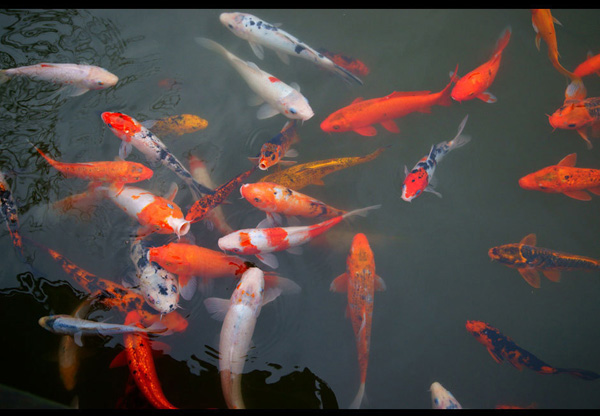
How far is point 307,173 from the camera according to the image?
14.3ft

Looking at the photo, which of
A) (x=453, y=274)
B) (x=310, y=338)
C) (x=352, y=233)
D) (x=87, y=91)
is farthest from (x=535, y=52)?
(x=87, y=91)

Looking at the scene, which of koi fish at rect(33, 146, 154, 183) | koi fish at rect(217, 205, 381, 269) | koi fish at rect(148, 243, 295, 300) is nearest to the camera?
koi fish at rect(148, 243, 295, 300)

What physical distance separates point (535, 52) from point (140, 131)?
5397 millimetres

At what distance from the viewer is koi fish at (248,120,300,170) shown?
418 centimetres

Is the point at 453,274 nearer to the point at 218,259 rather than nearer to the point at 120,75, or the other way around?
the point at 218,259

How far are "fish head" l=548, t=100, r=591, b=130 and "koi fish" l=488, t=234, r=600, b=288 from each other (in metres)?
1.59

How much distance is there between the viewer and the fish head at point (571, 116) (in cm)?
449

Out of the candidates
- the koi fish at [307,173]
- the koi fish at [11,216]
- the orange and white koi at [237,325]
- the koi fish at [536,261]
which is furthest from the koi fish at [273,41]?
the koi fish at [11,216]

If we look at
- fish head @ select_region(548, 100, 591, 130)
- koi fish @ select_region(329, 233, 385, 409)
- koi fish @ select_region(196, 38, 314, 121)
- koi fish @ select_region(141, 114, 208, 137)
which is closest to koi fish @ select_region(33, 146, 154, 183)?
koi fish @ select_region(141, 114, 208, 137)

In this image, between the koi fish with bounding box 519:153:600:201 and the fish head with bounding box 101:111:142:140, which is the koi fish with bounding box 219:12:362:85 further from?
the koi fish with bounding box 519:153:600:201

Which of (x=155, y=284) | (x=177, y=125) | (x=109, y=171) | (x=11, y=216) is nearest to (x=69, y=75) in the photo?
(x=177, y=125)

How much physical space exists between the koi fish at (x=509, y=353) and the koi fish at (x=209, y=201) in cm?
291

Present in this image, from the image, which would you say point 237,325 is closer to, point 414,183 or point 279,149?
point 279,149

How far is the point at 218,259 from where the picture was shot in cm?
385
